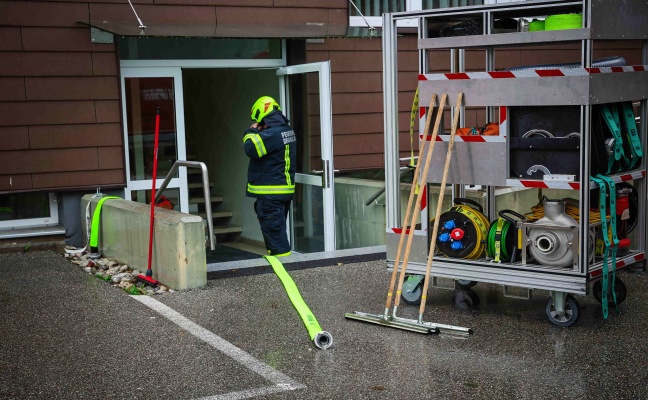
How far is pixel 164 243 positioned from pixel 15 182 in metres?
2.91

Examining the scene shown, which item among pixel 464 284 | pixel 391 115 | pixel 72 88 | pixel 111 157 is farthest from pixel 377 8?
pixel 464 284

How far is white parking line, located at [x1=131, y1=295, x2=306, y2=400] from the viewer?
5.18m

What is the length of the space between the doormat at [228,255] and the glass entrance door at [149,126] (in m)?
1.20

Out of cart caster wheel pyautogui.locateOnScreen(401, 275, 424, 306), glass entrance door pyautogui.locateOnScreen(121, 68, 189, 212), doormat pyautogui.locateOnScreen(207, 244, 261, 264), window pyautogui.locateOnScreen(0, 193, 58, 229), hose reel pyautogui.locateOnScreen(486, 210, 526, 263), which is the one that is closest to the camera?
hose reel pyautogui.locateOnScreen(486, 210, 526, 263)

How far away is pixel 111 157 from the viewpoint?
10484 mm

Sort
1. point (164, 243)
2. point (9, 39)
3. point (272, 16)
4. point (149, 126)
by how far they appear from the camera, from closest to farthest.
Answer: point (164, 243), point (9, 39), point (149, 126), point (272, 16)

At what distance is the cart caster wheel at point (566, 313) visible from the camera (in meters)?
6.46

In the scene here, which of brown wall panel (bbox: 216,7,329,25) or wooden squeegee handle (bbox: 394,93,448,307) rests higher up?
brown wall panel (bbox: 216,7,329,25)

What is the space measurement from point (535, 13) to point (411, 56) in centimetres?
523

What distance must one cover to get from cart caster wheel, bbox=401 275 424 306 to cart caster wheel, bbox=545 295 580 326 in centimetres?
105

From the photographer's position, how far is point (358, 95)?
1205 centimetres

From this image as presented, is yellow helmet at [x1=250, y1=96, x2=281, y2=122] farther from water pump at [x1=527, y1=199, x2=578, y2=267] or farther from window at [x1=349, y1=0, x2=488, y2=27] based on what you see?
water pump at [x1=527, y1=199, x2=578, y2=267]

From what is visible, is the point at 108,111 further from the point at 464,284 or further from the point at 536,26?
the point at 536,26

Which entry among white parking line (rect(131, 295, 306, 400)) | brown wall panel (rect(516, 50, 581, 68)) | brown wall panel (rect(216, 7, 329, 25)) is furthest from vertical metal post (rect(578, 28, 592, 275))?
brown wall panel (rect(516, 50, 581, 68))
